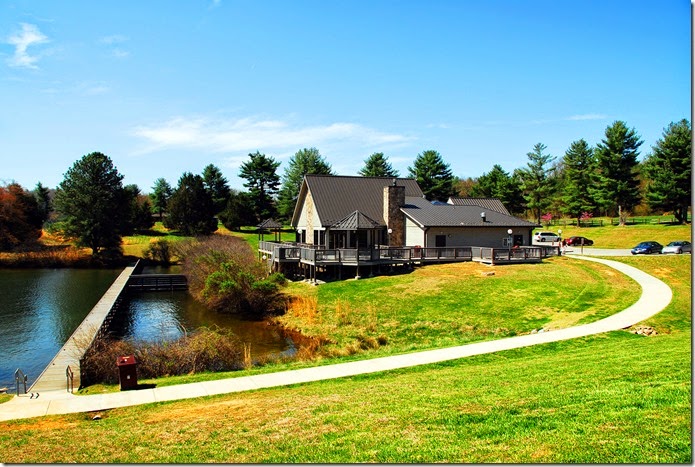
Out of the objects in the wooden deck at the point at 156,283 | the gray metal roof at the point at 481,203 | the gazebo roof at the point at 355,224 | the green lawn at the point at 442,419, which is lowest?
the wooden deck at the point at 156,283

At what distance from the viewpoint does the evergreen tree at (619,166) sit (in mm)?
63188

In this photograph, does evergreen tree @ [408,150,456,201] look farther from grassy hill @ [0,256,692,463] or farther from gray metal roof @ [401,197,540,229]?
grassy hill @ [0,256,692,463]

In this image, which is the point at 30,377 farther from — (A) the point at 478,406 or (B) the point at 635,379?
(B) the point at 635,379

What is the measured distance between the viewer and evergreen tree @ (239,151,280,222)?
8162 cm

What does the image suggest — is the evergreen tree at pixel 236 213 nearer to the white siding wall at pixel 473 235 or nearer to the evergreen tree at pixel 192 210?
the evergreen tree at pixel 192 210

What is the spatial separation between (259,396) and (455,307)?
48.6ft

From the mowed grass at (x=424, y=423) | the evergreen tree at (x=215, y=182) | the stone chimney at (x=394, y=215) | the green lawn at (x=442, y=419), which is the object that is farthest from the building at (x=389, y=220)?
the evergreen tree at (x=215, y=182)

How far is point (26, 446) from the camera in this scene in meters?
8.71

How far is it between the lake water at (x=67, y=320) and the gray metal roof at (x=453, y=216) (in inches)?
638

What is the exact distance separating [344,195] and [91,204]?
111ft

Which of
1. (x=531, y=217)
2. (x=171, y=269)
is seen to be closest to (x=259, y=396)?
(x=171, y=269)

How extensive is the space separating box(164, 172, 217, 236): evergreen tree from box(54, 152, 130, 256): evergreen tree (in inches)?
482

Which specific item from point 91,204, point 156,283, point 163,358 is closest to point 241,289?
point 163,358

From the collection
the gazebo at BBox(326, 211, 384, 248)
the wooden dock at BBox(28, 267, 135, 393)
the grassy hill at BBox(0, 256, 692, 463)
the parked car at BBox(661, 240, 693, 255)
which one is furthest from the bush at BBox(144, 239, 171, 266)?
the grassy hill at BBox(0, 256, 692, 463)
